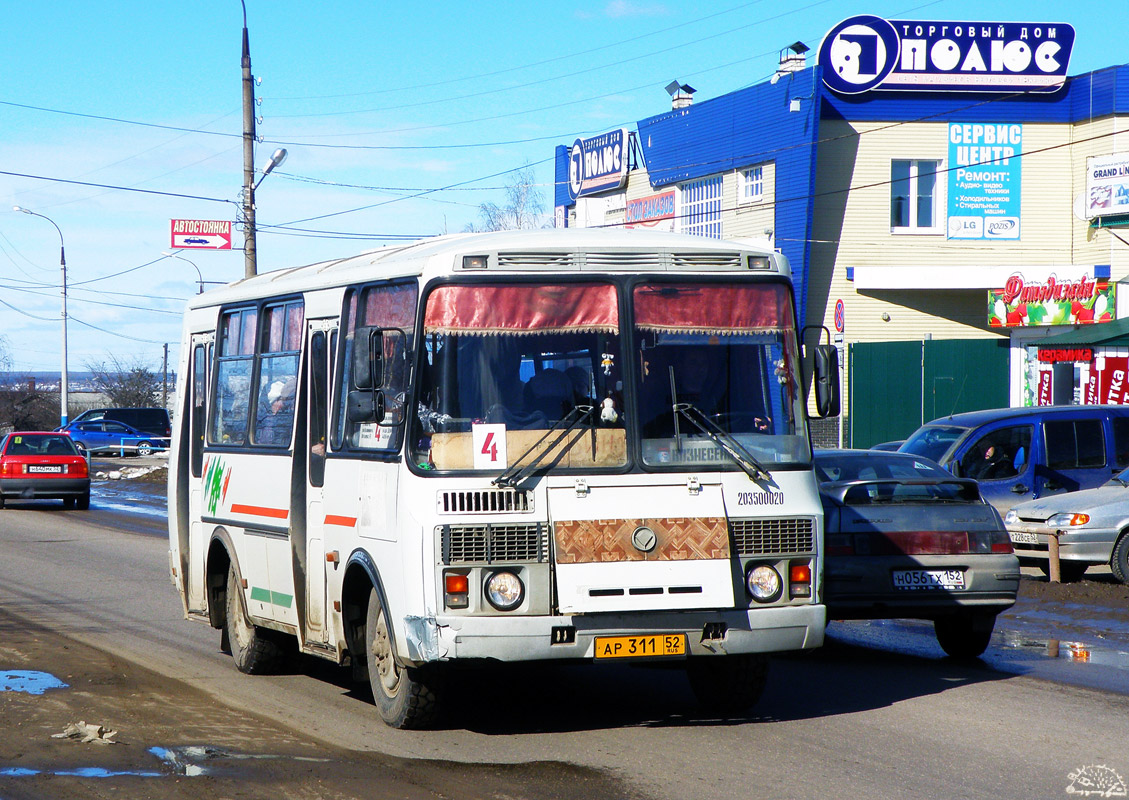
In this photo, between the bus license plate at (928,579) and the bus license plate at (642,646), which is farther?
the bus license plate at (928,579)

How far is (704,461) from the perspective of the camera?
293 inches

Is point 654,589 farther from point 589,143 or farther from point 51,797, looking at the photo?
point 589,143

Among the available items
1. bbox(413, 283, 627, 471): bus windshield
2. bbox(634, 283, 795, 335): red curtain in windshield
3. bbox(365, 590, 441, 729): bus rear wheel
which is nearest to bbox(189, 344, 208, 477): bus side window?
bbox(365, 590, 441, 729): bus rear wheel

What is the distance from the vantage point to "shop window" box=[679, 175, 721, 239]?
38.7 metres

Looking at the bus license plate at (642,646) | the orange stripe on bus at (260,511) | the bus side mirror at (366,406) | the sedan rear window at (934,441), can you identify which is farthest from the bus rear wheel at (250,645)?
the sedan rear window at (934,441)

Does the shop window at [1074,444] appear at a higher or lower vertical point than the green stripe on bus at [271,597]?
higher

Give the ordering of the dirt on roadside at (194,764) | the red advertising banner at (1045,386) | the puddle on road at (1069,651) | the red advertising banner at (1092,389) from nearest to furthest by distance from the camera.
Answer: the dirt on roadside at (194,764)
the puddle on road at (1069,651)
the red advertising banner at (1092,389)
the red advertising banner at (1045,386)

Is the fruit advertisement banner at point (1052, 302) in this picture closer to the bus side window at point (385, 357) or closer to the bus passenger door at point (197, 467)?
the bus passenger door at point (197, 467)

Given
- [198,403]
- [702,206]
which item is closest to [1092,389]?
[702,206]

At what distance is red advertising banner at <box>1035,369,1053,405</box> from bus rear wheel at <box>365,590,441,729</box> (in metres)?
26.1

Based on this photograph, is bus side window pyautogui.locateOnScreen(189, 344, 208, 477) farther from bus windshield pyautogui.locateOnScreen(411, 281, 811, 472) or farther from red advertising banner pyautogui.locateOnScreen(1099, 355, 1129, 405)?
red advertising banner pyautogui.locateOnScreen(1099, 355, 1129, 405)

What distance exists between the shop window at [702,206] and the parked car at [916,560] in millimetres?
28497

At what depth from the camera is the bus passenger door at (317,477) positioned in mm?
8539

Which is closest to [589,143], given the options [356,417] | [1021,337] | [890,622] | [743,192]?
[743,192]
